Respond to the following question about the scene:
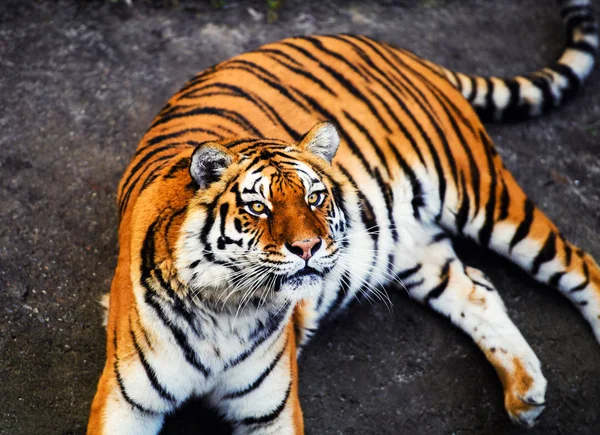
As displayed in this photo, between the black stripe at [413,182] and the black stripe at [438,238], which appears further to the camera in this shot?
the black stripe at [438,238]

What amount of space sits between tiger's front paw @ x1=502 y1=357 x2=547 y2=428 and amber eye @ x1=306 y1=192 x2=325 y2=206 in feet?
3.72

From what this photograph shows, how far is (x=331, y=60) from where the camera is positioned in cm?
277

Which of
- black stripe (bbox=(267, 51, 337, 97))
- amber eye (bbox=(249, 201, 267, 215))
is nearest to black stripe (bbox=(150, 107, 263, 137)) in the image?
black stripe (bbox=(267, 51, 337, 97))

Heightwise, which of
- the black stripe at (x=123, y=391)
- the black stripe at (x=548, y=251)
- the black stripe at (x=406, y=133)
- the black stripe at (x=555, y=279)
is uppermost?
the black stripe at (x=406, y=133)

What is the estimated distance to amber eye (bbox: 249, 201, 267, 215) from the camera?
5.83ft

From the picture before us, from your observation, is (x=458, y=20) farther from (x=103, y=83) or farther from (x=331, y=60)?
(x=103, y=83)

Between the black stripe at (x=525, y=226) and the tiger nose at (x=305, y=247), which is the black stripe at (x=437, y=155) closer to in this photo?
the black stripe at (x=525, y=226)

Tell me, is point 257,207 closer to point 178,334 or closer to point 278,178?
point 278,178

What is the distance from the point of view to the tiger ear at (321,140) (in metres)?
1.95

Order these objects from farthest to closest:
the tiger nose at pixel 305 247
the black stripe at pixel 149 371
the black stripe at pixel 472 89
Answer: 1. the black stripe at pixel 472 89
2. the black stripe at pixel 149 371
3. the tiger nose at pixel 305 247

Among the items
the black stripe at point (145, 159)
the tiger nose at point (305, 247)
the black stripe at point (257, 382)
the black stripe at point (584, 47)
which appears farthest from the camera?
the black stripe at point (584, 47)

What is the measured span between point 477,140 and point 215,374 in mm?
1464

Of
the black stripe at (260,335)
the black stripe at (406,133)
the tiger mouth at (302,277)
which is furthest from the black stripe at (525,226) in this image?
the tiger mouth at (302,277)

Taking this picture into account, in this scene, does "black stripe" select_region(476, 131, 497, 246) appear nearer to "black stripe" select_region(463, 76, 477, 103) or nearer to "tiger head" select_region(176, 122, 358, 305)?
"black stripe" select_region(463, 76, 477, 103)
